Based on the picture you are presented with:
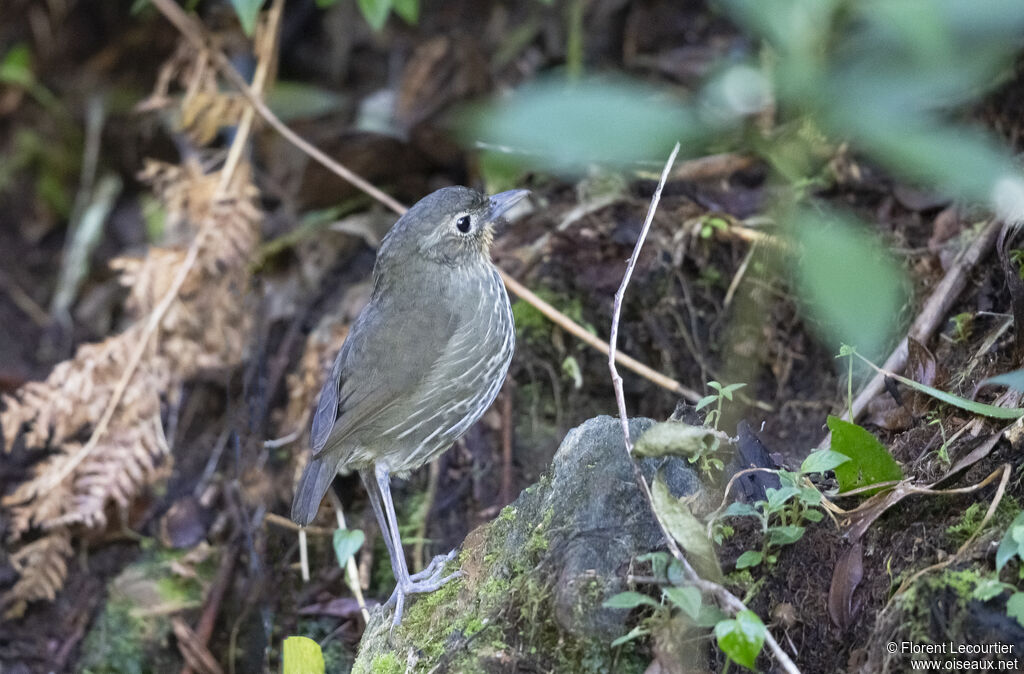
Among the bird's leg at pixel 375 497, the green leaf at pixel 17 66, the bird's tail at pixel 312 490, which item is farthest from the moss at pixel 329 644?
the green leaf at pixel 17 66

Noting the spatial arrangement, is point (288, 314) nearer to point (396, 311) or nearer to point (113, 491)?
point (113, 491)

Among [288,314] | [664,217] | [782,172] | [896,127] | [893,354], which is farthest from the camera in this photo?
[288,314]

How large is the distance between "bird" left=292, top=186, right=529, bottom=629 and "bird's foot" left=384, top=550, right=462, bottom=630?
0.02 m

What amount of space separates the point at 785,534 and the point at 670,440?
396 mm

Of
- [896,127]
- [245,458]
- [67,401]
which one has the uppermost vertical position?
[896,127]

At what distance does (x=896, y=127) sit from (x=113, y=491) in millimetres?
3614

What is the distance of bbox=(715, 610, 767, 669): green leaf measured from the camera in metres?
2.21

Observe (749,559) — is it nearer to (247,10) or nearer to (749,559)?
(749,559)

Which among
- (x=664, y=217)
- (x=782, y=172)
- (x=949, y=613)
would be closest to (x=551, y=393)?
(x=664, y=217)

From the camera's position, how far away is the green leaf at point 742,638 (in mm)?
2215

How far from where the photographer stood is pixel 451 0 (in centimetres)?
607

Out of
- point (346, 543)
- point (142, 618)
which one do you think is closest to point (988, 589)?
point (346, 543)

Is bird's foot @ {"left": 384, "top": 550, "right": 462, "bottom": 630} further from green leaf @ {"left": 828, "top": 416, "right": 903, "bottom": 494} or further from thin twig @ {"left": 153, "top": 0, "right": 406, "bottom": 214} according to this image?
thin twig @ {"left": 153, "top": 0, "right": 406, "bottom": 214}

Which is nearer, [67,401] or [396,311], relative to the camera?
[396,311]
